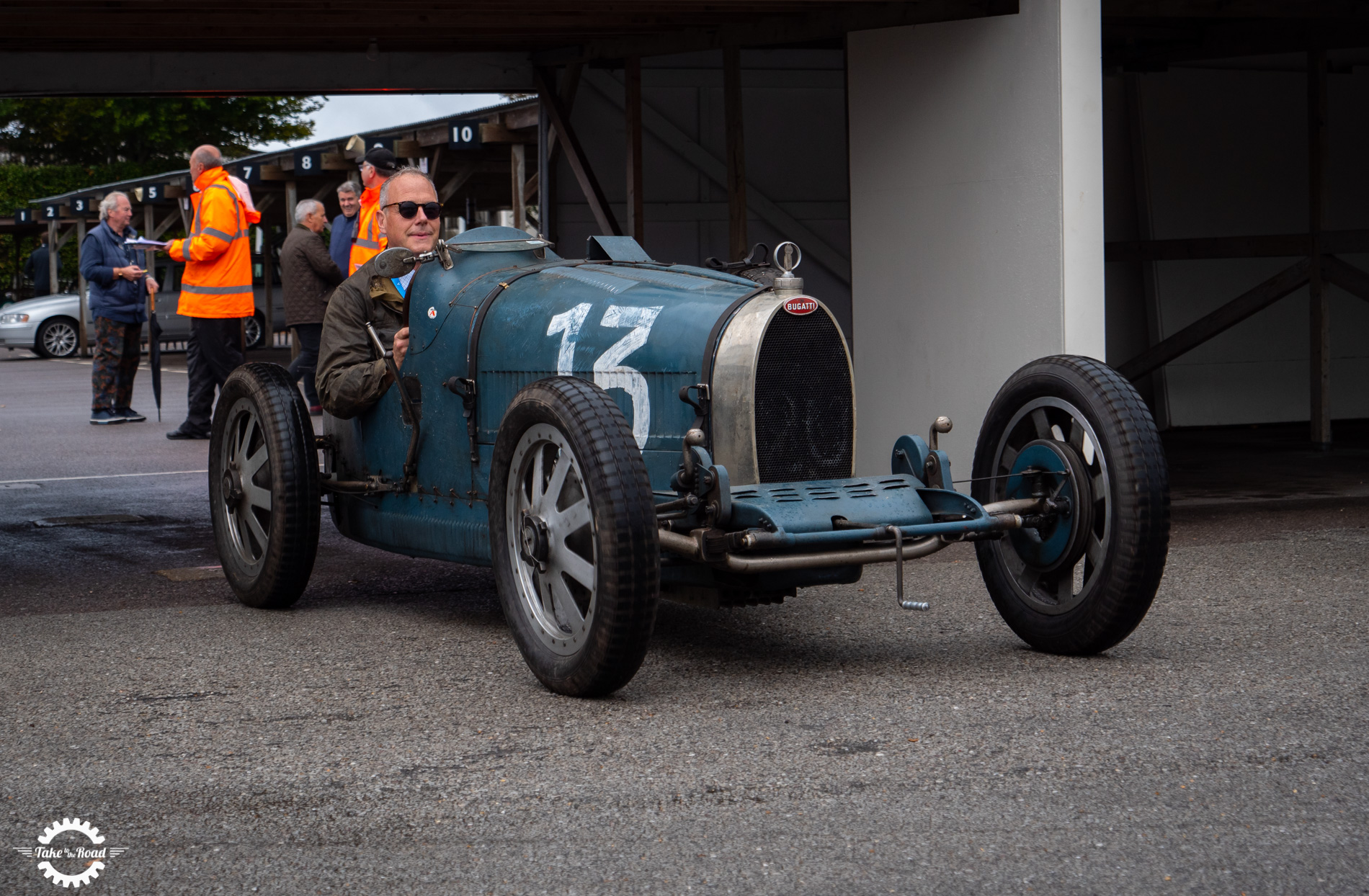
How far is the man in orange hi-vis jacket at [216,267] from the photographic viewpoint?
10859mm

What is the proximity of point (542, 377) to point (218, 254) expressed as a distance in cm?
683

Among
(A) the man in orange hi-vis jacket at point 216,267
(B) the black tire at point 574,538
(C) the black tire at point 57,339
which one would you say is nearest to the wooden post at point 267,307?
(C) the black tire at point 57,339

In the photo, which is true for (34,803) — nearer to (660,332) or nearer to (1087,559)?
(660,332)

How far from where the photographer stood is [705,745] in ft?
12.4

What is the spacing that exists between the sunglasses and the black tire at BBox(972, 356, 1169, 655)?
205 centimetres

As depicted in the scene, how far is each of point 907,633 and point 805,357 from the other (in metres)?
1.08

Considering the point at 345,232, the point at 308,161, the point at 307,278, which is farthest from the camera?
the point at 308,161

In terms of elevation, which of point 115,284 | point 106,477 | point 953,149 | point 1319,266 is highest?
point 953,149

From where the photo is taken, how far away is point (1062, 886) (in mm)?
2881

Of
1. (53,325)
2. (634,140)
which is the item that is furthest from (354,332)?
(53,325)

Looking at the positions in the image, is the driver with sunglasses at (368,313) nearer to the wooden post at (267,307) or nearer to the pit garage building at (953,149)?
the pit garage building at (953,149)

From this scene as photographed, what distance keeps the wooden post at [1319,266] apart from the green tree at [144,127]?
37.0 m

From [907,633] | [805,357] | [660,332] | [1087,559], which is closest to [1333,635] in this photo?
[1087,559]

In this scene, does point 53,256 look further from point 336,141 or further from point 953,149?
point 953,149
